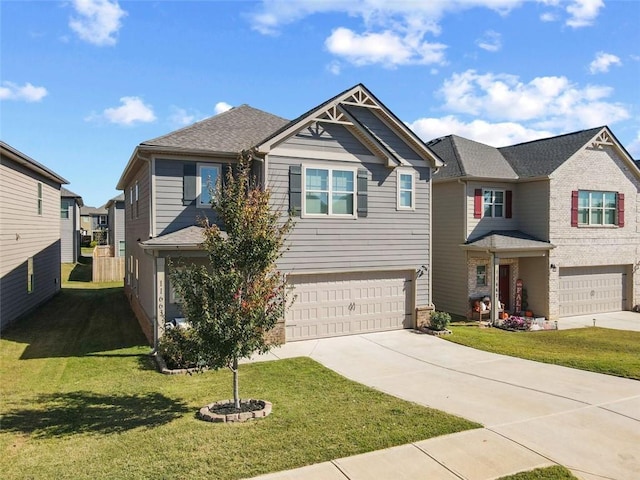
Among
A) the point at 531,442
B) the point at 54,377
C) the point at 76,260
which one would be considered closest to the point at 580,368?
the point at 531,442

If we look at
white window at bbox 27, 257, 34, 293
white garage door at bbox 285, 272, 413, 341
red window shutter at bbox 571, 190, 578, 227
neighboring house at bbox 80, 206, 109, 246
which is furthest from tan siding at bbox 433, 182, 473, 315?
neighboring house at bbox 80, 206, 109, 246

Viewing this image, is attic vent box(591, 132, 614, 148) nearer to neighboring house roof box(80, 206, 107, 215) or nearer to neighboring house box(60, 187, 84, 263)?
neighboring house box(60, 187, 84, 263)

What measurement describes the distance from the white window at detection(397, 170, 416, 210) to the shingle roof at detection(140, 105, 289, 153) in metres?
5.09

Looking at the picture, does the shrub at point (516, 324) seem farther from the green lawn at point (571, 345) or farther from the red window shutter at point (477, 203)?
the red window shutter at point (477, 203)

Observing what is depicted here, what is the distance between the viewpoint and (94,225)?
5984 centimetres

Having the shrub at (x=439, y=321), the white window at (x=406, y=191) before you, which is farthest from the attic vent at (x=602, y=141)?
the shrub at (x=439, y=321)

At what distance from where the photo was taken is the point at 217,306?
8.34m

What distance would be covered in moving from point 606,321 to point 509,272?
4.58m

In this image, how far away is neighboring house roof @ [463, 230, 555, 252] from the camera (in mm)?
18625

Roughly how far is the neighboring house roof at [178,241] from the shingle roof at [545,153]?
14721 millimetres

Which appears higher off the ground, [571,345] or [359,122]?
[359,122]

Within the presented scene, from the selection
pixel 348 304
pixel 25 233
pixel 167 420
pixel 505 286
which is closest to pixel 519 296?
pixel 505 286

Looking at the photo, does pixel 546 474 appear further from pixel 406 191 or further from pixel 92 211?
pixel 92 211

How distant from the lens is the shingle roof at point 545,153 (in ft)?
67.2
